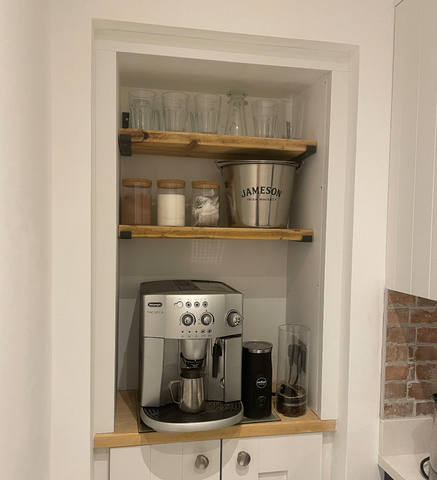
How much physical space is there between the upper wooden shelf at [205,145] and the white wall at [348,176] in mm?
169

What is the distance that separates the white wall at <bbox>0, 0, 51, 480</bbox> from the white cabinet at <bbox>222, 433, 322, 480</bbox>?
0.57 metres

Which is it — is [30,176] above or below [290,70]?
Result: below

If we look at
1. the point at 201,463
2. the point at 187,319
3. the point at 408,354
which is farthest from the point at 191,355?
the point at 408,354

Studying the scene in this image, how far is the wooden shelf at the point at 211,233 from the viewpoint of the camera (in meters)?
1.39

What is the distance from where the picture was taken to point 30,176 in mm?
1005

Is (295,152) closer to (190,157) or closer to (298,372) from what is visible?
(190,157)

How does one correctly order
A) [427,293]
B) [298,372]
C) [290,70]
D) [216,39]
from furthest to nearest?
[298,372] → [290,70] → [216,39] → [427,293]

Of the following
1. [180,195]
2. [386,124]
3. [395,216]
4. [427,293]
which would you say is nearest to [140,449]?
[180,195]

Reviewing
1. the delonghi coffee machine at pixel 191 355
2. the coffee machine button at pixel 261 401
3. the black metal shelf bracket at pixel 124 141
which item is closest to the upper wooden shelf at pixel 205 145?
the black metal shelf bracket at pixel 124 141

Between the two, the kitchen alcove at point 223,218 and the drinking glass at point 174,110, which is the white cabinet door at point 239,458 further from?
the drinking glass at point 174,110

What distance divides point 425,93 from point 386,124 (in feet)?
0.58

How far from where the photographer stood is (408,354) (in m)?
1.44

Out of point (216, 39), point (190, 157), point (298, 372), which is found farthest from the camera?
point (190, 157)

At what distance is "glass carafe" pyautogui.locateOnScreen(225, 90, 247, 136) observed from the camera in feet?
5.05
